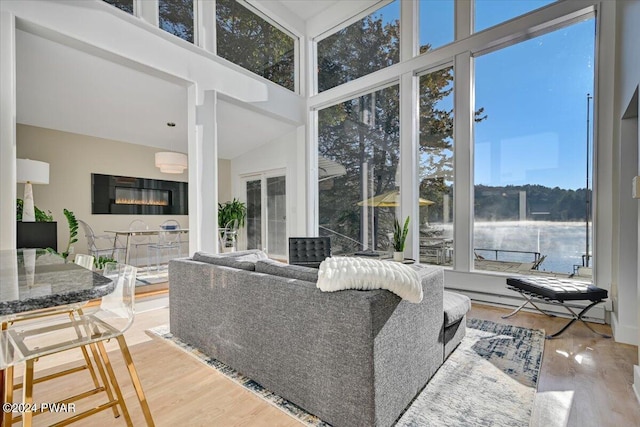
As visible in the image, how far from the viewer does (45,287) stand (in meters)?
0.94

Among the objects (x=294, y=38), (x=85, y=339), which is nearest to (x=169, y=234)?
(x=294, y=38)

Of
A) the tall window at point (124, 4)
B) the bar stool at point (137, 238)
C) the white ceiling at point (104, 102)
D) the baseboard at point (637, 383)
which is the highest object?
the tall window at point (124, 4)

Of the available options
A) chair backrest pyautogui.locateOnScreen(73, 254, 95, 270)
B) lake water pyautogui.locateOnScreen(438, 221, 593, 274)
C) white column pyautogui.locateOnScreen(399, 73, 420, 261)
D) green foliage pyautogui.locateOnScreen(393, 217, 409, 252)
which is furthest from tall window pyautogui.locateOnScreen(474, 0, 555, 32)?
chair backrest pyautogui.locateOnScreen(73, 254, 95, 270)

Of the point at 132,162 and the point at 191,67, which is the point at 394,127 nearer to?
the point at 191,67

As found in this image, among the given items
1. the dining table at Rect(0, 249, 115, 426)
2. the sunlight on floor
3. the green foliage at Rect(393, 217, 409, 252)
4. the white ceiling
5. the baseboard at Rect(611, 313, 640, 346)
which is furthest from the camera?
the green foliage at Rect(393, 217, 409, 252)

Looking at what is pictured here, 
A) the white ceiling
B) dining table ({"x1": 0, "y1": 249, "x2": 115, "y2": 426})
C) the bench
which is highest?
the white ceiling

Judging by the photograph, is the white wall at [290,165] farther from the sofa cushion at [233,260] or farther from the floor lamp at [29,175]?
the floor lamp at [29,175]

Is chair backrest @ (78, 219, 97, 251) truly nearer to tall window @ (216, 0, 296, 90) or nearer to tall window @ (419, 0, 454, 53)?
tall window @ (216, 0, 296, 90)

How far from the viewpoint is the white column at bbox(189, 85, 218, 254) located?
4.09 meters

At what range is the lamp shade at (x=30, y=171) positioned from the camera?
339 centimetres

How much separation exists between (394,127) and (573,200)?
2484 millimetres

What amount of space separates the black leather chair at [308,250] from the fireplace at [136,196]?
3997mm

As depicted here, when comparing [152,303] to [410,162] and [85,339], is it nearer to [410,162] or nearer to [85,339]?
[85,339]

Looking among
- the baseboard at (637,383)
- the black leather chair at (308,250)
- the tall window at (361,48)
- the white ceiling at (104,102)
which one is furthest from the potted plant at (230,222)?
the baseboard at (637,383)
